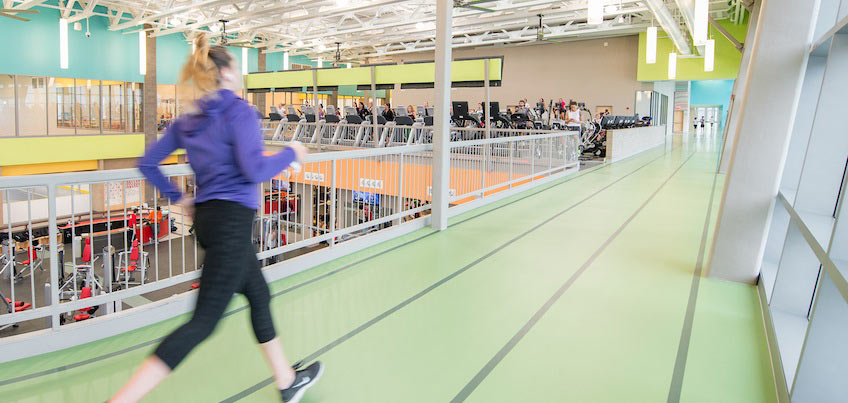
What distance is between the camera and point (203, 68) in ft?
6.16

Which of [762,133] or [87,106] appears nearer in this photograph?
[762,133]

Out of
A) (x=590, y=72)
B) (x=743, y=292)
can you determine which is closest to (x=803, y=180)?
(x=743, y=292)

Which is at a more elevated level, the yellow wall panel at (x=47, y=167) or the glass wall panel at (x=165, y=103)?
the glass wall panel at (x=165, y=103)

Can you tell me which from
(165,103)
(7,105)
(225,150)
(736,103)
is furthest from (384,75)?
(165,103)

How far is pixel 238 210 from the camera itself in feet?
6.10

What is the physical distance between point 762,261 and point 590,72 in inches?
911

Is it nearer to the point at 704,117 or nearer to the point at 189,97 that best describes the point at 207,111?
the point at 189,97

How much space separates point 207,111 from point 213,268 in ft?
1.88

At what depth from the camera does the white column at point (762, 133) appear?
12.4 ft

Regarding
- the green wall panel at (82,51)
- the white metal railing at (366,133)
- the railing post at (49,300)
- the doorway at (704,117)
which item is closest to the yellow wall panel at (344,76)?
the white metal railing at (366,133)

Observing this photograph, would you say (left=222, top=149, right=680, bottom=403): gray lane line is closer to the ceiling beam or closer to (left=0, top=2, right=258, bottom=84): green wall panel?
the ceiling beam

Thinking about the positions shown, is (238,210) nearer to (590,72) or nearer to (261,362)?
(261,362)

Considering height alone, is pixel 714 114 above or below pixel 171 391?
above

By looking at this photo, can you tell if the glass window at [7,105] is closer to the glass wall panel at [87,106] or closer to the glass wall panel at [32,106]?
the glass wall panel at [32,106]
